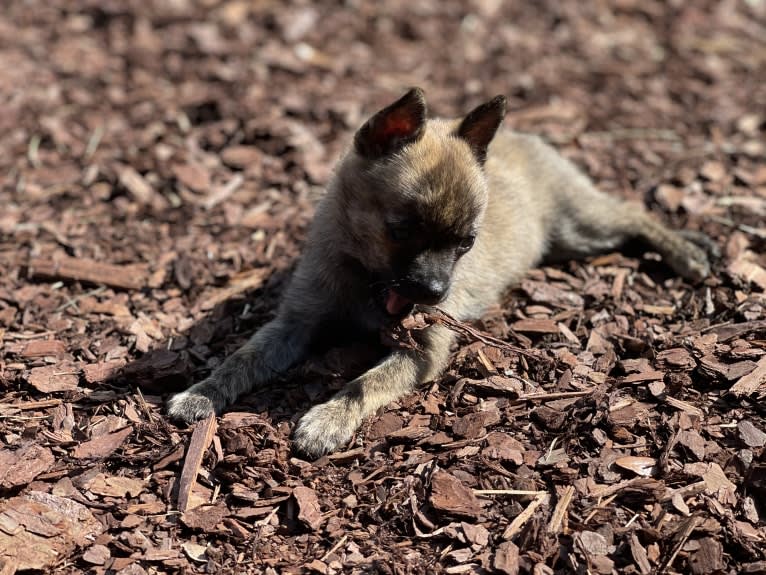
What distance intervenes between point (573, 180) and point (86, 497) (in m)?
4.46

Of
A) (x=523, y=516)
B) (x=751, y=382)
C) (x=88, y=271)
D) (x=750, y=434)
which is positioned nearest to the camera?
(x=523, y=516)

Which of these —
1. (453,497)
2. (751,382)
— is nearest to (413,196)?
(453,497)

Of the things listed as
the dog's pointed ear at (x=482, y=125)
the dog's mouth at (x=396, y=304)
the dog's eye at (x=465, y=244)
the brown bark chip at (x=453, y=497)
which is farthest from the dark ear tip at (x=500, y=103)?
the brown bark chip at (x=453, y=497)

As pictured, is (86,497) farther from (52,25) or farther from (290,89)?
(52,25)

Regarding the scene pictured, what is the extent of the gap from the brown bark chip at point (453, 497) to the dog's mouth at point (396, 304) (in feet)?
3.87

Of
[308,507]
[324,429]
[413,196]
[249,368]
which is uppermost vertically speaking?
[413,196]

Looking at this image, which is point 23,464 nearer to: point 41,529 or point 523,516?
point 41,529

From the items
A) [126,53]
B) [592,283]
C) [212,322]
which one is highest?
[126,53]

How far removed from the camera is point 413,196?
4.74m

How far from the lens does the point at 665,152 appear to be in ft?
25.2

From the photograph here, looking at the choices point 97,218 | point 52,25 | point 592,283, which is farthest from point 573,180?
point 52,25

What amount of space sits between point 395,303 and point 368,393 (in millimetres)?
598

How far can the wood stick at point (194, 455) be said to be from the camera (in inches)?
165

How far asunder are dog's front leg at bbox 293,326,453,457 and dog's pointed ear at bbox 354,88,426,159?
3.93 feet
